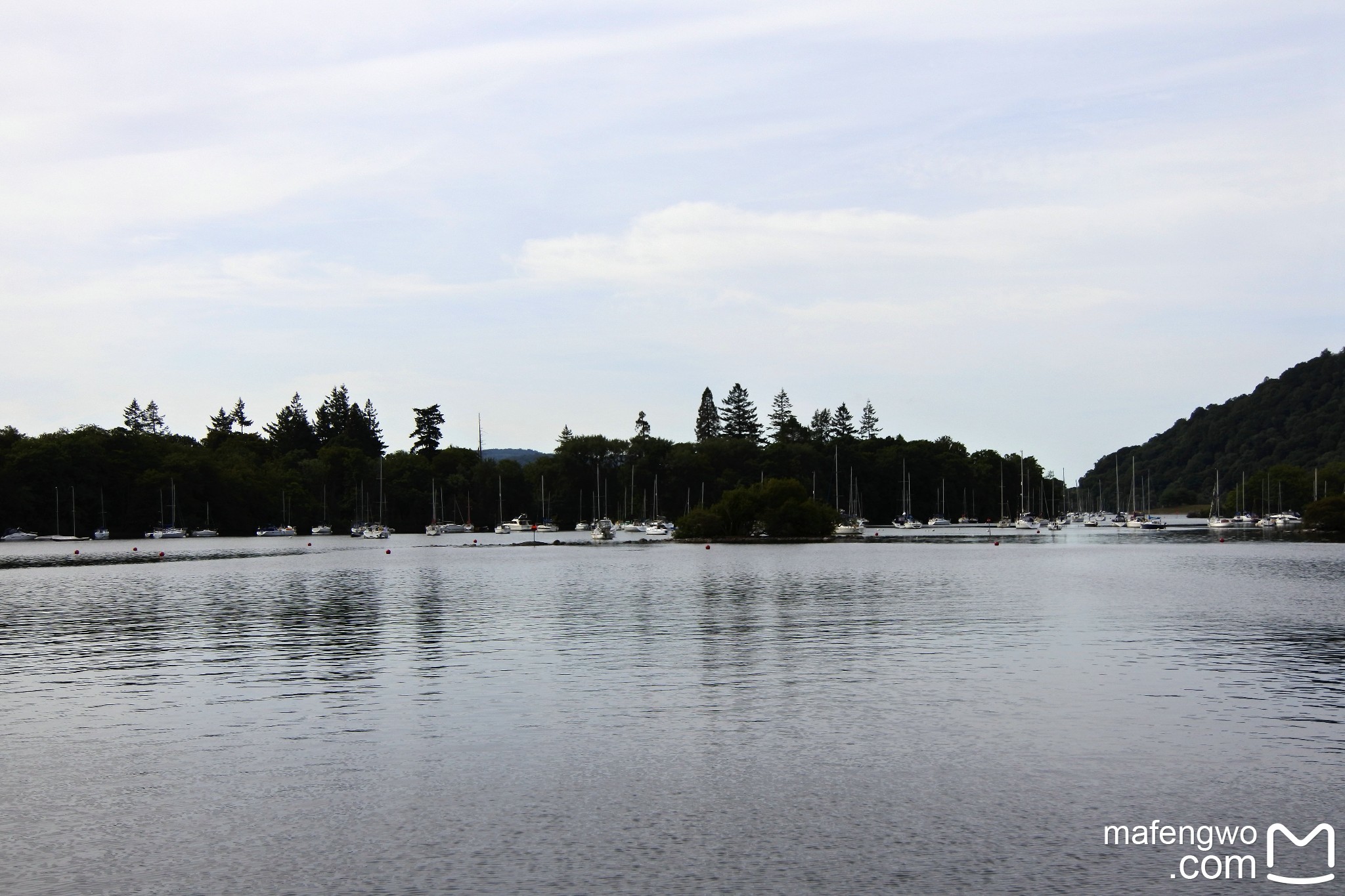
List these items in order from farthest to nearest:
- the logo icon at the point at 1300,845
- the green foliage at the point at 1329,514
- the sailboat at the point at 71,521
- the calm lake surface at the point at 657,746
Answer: the sailboat at the point at 71,521 → the green foliage at the point at 1329,514 → the calm lake surface at the point at 657,746 → the logo icon at the point at 1300,845

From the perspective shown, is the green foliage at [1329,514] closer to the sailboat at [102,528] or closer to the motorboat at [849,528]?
the motorboat at [849,528]

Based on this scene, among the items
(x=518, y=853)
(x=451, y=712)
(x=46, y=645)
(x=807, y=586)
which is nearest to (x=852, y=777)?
(x=518, y=853)

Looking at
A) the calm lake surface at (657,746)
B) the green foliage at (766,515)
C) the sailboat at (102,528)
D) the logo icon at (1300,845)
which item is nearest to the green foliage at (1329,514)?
the green foliage at (766,515)

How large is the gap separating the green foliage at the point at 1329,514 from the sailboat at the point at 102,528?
180 metres

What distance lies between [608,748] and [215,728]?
8.75m

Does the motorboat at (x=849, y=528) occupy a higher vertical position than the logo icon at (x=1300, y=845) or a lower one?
lower

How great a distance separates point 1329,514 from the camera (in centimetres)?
15700

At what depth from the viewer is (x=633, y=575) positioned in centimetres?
8162

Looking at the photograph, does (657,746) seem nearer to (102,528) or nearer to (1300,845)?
(1300,845)

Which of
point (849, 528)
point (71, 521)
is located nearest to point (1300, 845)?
point (849, 528)

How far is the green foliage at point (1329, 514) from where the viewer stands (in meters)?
155

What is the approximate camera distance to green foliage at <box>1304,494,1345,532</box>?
15538 cm

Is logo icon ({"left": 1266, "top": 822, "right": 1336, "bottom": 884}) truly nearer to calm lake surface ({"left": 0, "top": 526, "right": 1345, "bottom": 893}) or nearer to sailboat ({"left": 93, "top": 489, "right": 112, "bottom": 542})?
calm lake surface ({"left": 0, "top": 526, "right": 1345, "bottom": 893})

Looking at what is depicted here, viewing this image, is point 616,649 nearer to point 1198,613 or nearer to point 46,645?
point 46,645
